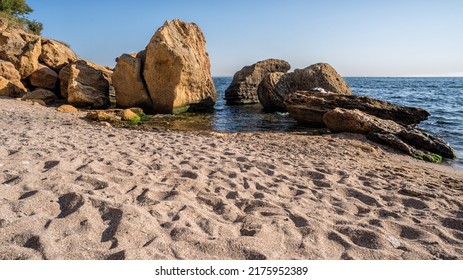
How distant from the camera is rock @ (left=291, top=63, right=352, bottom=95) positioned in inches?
651

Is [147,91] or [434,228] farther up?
[147,91]

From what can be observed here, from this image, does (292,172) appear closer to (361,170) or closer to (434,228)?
(361,170)

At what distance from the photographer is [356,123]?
1010 centimetres

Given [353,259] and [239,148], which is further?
[239,148]

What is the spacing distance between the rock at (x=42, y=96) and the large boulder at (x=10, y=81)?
25.5 inches

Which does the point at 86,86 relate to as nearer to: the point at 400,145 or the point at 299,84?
the point at 299,84

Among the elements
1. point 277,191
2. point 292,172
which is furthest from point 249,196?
point 292,172

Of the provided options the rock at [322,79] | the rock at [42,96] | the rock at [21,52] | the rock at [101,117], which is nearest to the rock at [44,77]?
the rock at [21,52]

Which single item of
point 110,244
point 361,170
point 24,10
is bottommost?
point 361,170

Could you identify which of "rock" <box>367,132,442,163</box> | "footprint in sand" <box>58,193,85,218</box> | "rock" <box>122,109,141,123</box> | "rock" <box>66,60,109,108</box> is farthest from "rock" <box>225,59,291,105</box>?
"footprint in sand" <box>58,193,85,218</box>

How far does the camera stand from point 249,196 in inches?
165

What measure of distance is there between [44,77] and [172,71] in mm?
7559

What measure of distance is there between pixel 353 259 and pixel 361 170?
3382 millimetres

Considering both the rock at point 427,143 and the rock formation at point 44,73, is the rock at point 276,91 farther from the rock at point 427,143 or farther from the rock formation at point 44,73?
the rock at point 427,143
